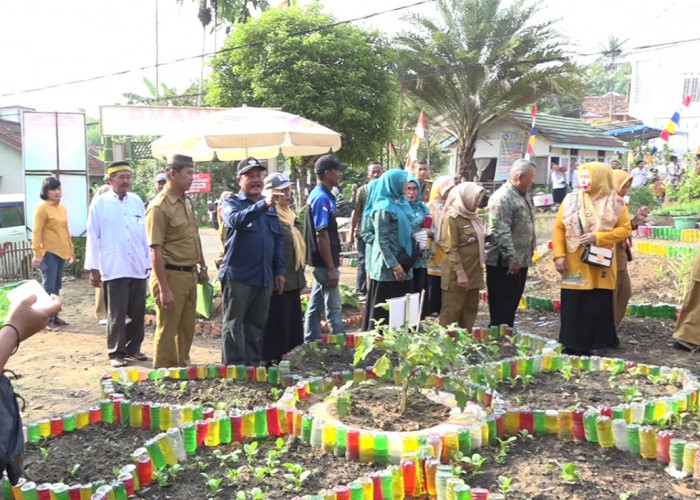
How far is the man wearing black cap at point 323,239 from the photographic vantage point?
229 inches

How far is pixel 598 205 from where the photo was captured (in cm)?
556

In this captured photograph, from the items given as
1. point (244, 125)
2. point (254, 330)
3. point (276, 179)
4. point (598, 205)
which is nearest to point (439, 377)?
point (254, 330)

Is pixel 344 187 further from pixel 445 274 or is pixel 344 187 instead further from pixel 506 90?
pixel 445 274

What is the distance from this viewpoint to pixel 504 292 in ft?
20.0

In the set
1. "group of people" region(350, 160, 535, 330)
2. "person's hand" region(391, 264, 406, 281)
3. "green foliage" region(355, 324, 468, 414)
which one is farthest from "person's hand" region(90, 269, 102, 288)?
"green foliage" region(355, 324, 468, 414)

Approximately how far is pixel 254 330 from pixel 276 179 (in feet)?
3.77

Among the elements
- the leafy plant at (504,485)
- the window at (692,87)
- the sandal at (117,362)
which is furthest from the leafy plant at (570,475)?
the window at (692,87)

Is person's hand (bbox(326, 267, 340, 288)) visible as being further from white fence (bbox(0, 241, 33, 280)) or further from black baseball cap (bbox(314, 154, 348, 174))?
white fence (bbox(0, 241, 33, 280))

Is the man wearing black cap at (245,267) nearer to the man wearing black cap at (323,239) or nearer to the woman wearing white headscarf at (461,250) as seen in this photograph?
the man wearing black cap at (323,239)

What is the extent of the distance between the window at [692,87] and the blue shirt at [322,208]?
83.1 ft

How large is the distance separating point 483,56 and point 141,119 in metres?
13.1

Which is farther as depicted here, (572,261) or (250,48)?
(250,48)

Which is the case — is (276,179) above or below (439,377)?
above

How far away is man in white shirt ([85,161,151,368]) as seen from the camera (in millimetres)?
6008
